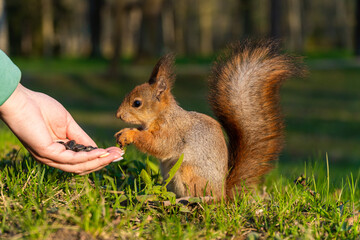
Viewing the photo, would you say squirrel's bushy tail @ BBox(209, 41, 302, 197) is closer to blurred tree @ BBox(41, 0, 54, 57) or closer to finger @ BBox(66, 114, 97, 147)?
finger @ BBox(66, 114, 97, 147)

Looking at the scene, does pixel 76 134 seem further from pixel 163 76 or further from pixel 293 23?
pixel 293 23

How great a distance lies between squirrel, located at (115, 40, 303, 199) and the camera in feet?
7.60

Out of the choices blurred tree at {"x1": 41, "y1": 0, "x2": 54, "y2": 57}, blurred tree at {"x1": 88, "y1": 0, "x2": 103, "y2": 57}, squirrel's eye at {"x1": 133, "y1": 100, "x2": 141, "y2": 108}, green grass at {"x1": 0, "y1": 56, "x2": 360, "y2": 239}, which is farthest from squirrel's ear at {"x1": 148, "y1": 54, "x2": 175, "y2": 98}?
blurred tree at {"x1": 41, "y1": 0, "x2": 54, "y2": 57}

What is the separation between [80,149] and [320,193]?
→ 1.15 m

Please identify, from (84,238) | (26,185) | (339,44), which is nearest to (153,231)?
(84,238)

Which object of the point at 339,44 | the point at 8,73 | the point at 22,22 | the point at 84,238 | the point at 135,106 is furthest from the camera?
the point at 339,44

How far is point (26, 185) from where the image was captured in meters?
2.05

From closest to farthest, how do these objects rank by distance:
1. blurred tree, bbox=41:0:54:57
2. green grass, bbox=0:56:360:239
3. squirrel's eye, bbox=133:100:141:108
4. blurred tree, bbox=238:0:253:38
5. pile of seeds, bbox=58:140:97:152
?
green grass, bbox=0:56:360:239, pile of seeds, bbox=58:140:97:152, squirrel's eye, bbox=133:100:141:108, blurred tree, bbox=238:0:253:38, blurred tree, bbox=41:0:54:57

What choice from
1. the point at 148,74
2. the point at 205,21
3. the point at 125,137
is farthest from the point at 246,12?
the point at 125,137

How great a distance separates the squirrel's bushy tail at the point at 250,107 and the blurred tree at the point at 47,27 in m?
24.2

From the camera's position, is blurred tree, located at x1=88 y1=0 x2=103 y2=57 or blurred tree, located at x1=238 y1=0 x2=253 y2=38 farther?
blurred tree, located at x1=238 y1=0 x2=253 y2=38

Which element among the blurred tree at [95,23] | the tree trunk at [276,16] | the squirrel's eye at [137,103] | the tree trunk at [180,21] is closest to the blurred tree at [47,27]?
the blurred tree at [95,23]

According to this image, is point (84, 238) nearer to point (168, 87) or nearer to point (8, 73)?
point (8, 73)

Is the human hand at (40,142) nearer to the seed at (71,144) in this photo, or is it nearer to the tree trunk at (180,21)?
the seed at (71,144)
